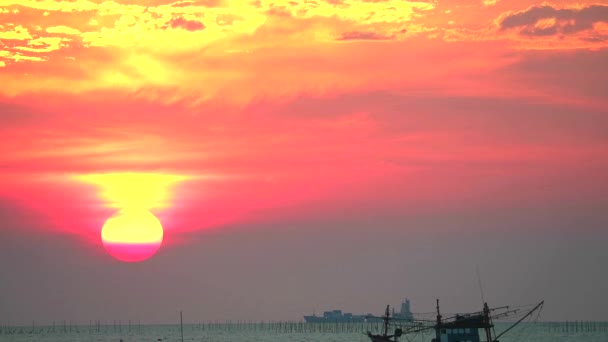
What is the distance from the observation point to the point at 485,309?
109 m

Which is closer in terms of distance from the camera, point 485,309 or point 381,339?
point 485,309

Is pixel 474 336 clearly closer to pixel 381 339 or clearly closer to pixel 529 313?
pixel 529 313

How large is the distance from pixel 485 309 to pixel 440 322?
331 inches

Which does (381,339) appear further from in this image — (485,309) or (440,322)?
(485,309)

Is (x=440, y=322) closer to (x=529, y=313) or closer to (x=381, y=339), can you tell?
(x=529, y=313)

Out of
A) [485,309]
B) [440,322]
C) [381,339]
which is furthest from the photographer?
[381,339]

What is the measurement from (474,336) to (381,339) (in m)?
21.6

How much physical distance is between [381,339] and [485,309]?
2747 centimetres

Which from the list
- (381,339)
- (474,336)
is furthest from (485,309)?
(381,339)

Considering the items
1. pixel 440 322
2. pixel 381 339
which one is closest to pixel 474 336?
pixel 440 322

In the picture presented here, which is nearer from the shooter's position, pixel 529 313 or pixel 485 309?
pixel 485 309

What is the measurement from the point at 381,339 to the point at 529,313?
2230cm

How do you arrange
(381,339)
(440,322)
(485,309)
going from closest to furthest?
(485,309) < (440,322) < (381,339)

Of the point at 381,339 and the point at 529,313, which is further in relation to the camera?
the point at 381,339
